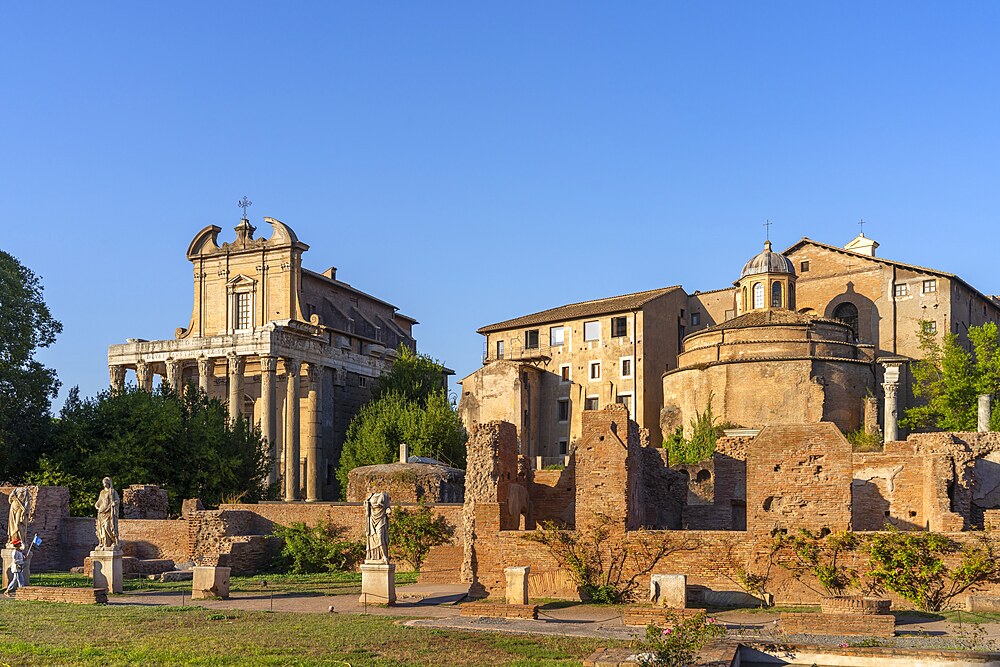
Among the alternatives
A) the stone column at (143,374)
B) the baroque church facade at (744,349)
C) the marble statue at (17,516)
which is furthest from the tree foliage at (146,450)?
the stone column at (143,374)

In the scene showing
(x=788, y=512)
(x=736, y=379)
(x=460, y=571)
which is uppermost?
(x=736, y=379)

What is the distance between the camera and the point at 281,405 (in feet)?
185

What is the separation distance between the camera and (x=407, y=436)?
1881 inches

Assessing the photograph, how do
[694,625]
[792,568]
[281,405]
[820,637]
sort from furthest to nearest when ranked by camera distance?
[281,405] < [792,568] < [820,637] < [694,625]

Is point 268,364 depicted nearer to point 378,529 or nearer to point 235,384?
point 235,384

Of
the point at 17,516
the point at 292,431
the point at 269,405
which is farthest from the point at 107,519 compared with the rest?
the point at 292,431

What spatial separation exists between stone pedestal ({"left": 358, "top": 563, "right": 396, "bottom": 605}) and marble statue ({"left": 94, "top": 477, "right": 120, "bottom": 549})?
6.10 metres

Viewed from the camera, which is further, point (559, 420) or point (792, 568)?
point (559, 420)

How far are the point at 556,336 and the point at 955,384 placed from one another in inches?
848

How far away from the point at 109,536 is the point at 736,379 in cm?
2881

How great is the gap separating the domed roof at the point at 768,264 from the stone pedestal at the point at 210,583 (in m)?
34.6

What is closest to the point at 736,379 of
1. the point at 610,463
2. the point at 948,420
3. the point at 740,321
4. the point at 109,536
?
the point at 740,321

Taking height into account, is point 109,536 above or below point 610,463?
below

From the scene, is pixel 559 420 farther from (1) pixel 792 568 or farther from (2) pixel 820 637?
(2) pixel 820 637
